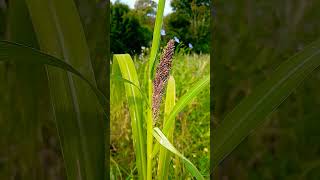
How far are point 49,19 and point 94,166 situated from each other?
19 centimetres

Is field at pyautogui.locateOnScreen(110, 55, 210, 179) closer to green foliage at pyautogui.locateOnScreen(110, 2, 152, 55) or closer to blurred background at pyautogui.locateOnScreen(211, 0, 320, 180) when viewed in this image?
green foliage at pyautogui.locateOnScreen(110, 2, 152, 55)

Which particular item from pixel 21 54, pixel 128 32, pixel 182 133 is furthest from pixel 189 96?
pixel 128 32

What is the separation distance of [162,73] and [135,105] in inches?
3.0

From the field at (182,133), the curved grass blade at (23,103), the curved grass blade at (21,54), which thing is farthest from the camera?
the field at (182,133)

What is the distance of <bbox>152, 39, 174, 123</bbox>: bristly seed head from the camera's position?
696mm

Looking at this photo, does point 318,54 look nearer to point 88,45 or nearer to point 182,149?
point 88,45

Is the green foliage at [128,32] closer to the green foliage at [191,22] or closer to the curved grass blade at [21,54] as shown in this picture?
the green foliage at [191,22]

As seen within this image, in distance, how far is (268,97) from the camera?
1.68 feet

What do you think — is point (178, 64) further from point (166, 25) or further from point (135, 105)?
point (135, 105)

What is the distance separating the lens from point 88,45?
555 millimetres

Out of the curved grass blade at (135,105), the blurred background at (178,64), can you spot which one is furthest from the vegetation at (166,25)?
the curved grass blade at (135,105)

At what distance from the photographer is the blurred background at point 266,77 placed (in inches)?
22.3

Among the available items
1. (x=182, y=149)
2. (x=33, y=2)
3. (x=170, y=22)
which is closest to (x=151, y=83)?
(x=33, y=2)

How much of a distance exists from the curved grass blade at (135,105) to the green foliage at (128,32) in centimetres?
122
